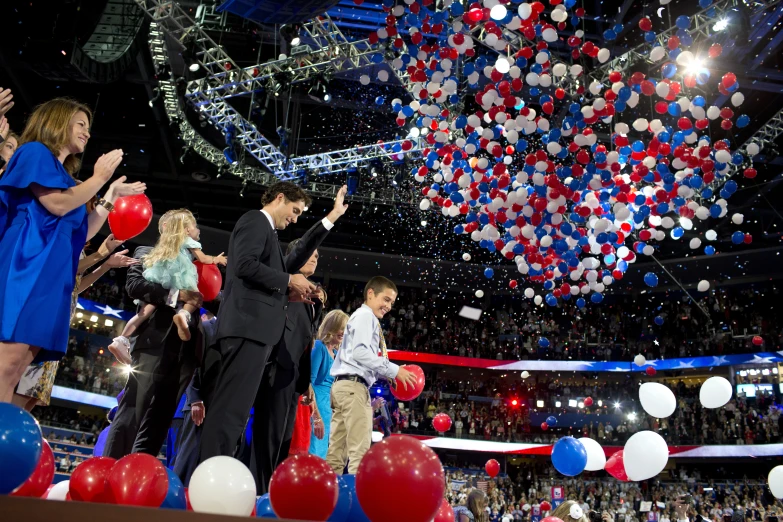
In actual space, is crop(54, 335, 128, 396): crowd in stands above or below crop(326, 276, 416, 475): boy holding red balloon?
above

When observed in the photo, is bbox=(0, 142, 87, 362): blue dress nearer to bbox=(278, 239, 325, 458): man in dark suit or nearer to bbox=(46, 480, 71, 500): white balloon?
bbox=(46, 480, 71, 500): white balloon

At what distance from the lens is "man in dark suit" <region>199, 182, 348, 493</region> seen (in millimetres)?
2379

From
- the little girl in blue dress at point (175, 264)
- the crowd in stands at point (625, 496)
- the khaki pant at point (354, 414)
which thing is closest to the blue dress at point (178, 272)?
the little girl in blue dress at point (175, 264)

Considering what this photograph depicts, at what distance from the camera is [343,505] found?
69.7 inches

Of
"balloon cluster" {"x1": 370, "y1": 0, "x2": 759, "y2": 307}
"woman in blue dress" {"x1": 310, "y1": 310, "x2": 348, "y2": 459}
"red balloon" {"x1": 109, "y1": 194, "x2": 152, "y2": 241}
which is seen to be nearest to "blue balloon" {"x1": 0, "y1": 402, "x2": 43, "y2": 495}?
"red balloon" {"x1": 109, "y1": 194, "x2": 152, "y2": 241}

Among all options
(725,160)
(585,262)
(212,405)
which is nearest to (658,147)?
(725,160)

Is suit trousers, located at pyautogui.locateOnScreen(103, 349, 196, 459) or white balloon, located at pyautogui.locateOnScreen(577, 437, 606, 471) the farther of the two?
white balloon, located at pyautogui.locateOnScreen(577, 437, 606, 471)

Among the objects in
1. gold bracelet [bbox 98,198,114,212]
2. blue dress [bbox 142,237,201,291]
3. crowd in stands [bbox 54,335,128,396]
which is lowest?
gold bracelet [bbox 98,198,114,212]

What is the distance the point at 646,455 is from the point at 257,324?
4094 millimetres

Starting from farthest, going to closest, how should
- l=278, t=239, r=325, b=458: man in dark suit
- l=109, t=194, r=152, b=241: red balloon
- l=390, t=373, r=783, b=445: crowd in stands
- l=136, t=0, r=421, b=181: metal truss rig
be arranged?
1. l=390, t=373, r=783, b=445: crowd in stands
2. l=136, t=0, r=421, b=181: metal truss rig
3. l=109, t=194, r=152, b=241: red balloon
4. l=278, t=239, r=325, b=458: man in dark suit

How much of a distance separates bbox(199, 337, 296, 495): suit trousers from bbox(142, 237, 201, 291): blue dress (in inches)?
27.4

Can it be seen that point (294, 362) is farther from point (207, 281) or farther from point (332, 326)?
point (332, 326)

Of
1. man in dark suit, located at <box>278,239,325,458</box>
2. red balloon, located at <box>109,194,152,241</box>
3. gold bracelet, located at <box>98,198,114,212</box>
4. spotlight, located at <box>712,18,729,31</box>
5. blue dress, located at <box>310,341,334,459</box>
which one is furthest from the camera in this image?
spotlight, located at <box>712,18,729,31</box>

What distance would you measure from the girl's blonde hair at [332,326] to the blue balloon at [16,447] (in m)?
2.78
